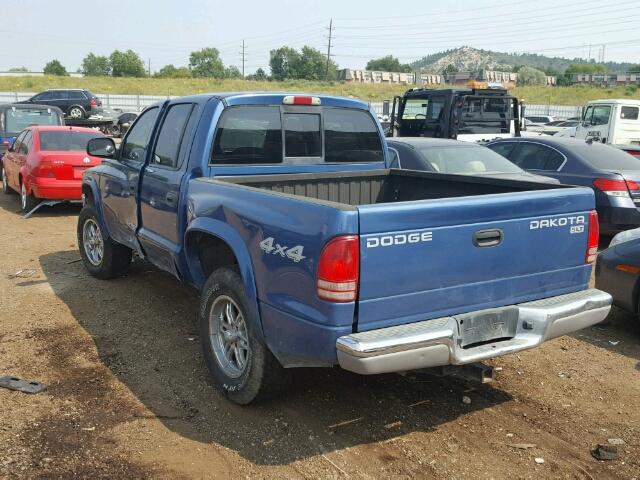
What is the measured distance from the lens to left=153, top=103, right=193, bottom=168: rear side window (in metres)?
5.17

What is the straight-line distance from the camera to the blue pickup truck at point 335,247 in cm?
327

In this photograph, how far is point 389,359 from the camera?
3.24m

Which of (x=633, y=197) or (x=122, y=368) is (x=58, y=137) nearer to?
(x=122, y=368)

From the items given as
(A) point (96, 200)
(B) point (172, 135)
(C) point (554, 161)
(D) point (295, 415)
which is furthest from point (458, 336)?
(C) point (554, 161)

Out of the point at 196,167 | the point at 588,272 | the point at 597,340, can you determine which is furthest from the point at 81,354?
the point at 597,340

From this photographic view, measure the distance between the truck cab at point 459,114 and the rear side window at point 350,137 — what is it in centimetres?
912

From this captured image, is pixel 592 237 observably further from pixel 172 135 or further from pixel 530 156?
pixel 530 156

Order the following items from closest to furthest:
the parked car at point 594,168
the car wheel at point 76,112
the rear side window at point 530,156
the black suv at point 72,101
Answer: the parked car at point 594,168 < the rear side window at point 530,156 < the car wheel at point 76,112 < the black suv at point 72,101

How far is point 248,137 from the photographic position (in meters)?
5.06

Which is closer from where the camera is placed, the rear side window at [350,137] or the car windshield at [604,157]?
the rear side window at [350,137]

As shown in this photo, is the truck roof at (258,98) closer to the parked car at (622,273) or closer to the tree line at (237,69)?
the parked car at (622,273)

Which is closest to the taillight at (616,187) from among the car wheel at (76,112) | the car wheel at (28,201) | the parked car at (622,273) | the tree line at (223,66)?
the parked car at (622,273)

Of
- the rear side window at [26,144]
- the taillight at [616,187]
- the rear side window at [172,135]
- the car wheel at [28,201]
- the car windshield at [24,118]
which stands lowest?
the car wheel at [28,201]

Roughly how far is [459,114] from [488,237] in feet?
38.2
